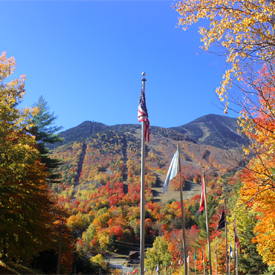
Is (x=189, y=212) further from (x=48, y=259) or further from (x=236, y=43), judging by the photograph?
(x=236, y=43)

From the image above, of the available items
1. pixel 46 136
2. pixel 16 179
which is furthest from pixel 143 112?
pixel 46 136

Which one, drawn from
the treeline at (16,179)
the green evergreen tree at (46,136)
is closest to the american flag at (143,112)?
the treeline at (16,179)

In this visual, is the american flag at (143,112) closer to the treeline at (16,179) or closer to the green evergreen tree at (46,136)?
the treeline at (16,179)

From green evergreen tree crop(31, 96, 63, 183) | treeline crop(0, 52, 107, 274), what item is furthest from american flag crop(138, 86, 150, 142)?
green evergreen tree crop(31, 96, 63, 183)

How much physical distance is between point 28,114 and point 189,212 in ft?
391

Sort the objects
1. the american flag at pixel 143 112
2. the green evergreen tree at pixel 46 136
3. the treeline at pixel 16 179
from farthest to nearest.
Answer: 1. the green evergreen tree at pixel 46 136
2. the treeline at pixel 16 179
3. the american flag at pixel 143 112

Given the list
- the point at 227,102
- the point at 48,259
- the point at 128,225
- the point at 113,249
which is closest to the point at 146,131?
the point at 227,102

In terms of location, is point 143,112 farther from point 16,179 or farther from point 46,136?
point 46,136

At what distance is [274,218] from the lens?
15250 mm

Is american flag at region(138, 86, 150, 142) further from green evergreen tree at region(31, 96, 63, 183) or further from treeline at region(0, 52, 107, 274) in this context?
green evergreen tree at region(31, 96, 63, 183)

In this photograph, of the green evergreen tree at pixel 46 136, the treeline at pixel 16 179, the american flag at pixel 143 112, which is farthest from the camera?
the green evergreen tree at pixel 46 136

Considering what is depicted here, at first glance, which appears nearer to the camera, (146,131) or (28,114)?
(146,131)

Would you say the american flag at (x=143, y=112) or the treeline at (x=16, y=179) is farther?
the treeline at (x=16, y=179)

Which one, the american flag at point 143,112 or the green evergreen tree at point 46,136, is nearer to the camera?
the american flag at point 143,112
